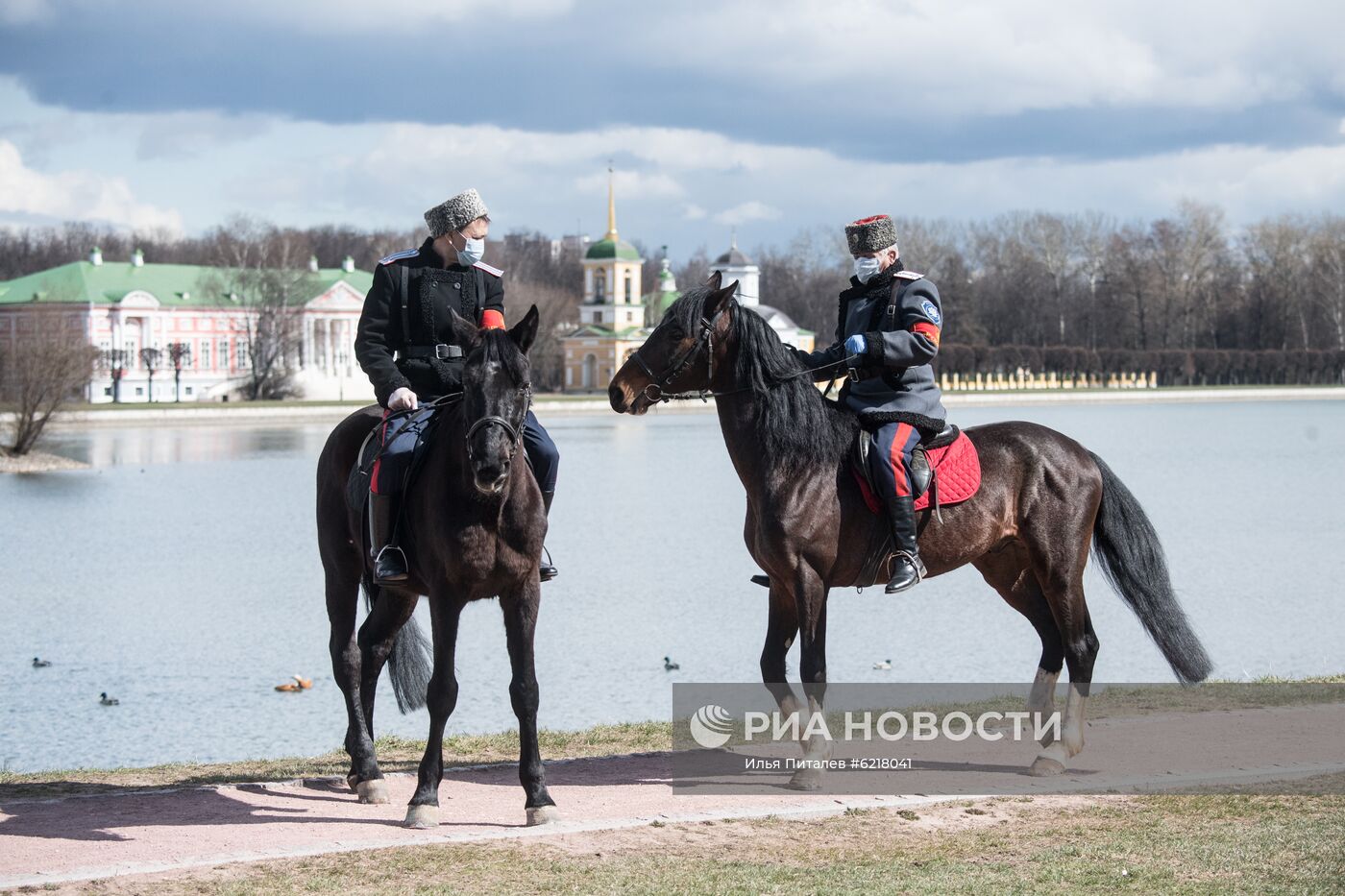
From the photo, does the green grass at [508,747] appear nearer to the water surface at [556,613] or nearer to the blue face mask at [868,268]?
the water surface at [556,613]

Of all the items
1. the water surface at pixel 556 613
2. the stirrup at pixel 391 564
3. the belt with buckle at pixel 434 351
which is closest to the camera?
the stirrup at pixel 391 564

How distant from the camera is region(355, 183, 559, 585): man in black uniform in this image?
25.9 ft

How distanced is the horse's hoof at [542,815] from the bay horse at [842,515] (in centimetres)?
140

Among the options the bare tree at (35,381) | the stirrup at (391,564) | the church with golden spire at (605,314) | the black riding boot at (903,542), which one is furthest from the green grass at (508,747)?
the church with golden spire at (605,314)

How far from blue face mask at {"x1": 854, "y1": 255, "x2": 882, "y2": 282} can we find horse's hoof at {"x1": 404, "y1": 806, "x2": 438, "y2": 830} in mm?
3661

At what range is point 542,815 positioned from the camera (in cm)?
720

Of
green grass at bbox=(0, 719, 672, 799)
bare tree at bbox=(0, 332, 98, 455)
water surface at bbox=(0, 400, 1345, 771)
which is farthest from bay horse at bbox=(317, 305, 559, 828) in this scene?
bare tree at bbox=(0, 332, 98, 455)

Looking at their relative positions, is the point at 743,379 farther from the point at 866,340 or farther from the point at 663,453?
the point at 663,453

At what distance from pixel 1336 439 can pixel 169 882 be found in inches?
2448

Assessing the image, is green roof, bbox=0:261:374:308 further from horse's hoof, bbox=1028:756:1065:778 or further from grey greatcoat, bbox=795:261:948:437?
horse's hoof, bbox=1028:756:1065:778

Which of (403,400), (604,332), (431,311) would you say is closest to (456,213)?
(431,311)

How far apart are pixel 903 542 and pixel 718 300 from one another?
1617mm

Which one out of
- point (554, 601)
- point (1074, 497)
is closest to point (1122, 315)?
point (554, 601)

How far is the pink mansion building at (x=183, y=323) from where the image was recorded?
326ft
